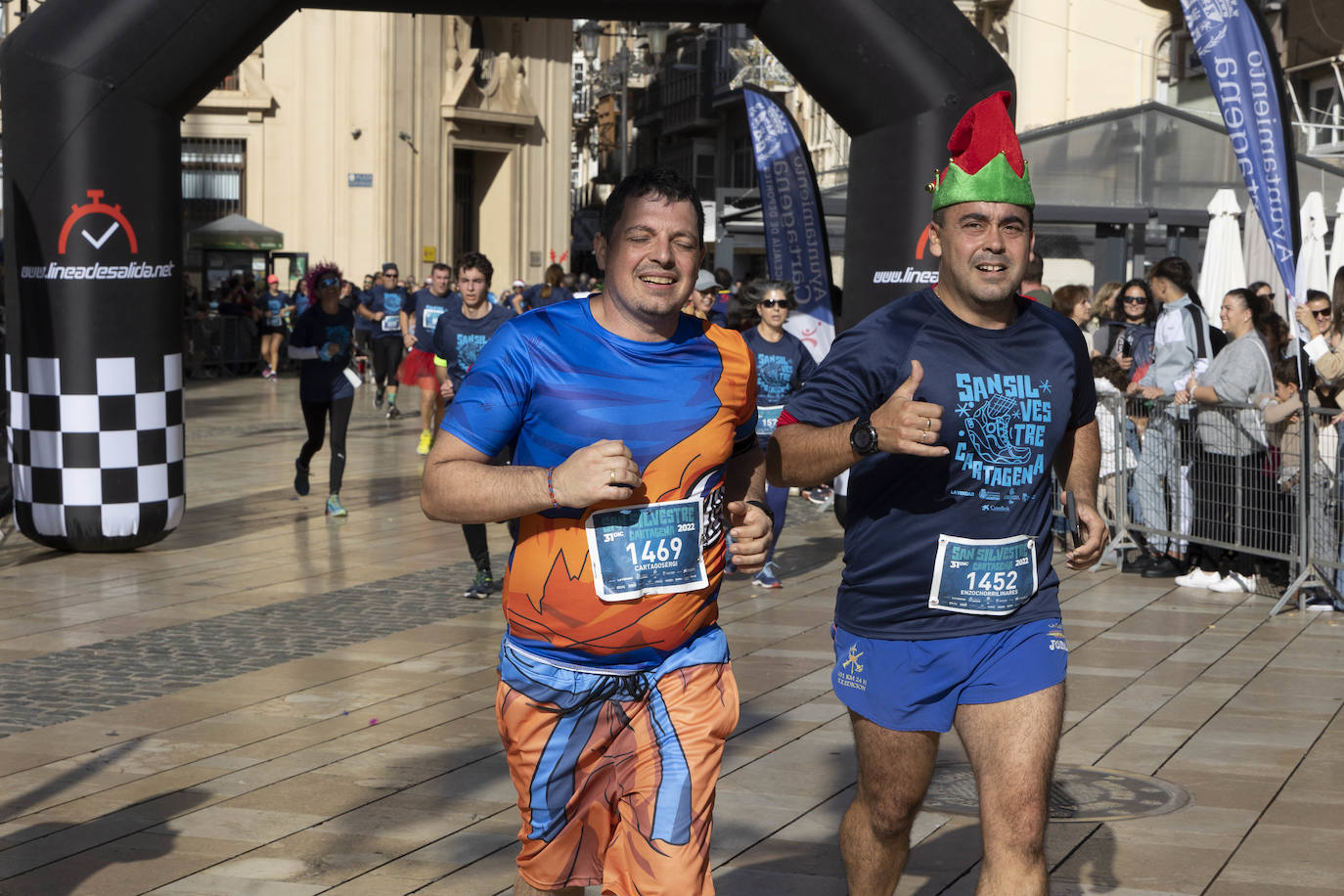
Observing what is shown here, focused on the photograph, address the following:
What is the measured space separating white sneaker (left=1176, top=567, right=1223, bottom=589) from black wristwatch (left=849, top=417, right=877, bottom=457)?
731 centimetres

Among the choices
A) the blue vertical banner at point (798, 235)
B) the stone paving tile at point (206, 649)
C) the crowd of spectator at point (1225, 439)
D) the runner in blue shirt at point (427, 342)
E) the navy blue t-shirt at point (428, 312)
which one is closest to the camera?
the stone paving tile at point (206, 649)

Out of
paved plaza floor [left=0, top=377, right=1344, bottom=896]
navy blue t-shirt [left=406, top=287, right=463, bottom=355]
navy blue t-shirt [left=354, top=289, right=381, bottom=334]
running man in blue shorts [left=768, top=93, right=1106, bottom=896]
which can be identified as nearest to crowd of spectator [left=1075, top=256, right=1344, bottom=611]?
paved plaza floor [left=0, top=377, right=1344, bottom=896]

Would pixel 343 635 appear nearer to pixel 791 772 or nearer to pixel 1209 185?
pixel 791 772

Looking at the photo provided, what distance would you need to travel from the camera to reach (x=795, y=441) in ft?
12.4

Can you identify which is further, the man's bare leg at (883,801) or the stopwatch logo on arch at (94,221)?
the stopwatch logo on arch at (94,221)

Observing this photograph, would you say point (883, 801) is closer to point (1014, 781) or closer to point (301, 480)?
point (1014, 781)

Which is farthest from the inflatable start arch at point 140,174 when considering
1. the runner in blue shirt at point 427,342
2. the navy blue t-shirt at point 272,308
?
the navy blue t-shirt at point 272,308

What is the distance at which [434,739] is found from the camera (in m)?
6.30

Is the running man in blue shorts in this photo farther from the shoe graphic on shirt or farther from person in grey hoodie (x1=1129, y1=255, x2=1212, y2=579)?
person in grey hoodie (x1=1129, y1=255, x2=1212, y2=579)

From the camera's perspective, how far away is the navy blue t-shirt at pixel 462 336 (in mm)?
10695

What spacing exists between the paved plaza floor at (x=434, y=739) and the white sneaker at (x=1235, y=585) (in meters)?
0.21

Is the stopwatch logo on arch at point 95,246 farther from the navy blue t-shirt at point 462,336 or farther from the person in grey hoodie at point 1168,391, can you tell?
the person in grey hoodie at point 1168,391

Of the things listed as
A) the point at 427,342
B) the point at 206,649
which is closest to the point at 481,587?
the point at 206,649

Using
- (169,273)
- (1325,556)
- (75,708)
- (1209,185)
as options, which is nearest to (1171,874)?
(75,708)
